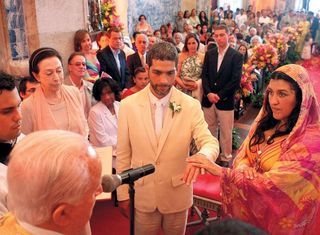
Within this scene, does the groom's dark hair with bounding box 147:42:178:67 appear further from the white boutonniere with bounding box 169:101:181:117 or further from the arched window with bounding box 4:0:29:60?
the arched window with bounding box 4:0:29:60

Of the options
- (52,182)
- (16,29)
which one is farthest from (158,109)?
(16,29)

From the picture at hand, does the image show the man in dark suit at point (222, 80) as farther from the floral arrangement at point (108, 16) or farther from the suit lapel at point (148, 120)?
the floral arrangement at point (108, 16)

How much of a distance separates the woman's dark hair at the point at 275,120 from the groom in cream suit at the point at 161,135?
1.13ft

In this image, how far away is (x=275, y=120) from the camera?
84.4 inches

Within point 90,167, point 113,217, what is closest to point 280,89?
point 90,167

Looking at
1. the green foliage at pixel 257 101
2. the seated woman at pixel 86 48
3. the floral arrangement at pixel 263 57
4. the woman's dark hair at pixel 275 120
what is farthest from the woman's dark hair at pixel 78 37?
the green foliage at pixel 257 101

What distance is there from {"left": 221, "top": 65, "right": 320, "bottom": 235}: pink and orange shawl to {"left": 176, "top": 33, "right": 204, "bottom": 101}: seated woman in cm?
256

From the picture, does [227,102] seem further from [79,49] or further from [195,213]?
[79,49]

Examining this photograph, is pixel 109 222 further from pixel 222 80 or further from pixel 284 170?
pixel 222 80

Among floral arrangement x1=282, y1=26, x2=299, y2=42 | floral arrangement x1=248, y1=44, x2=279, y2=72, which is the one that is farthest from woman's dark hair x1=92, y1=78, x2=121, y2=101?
floral arrangement x1=282, y1=26, x2=299, y2=42

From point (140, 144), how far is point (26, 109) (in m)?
1.06

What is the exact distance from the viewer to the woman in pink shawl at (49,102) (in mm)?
2590

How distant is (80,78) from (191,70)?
5.57 ft

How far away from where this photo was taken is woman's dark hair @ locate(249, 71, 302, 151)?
1950 millimetres
